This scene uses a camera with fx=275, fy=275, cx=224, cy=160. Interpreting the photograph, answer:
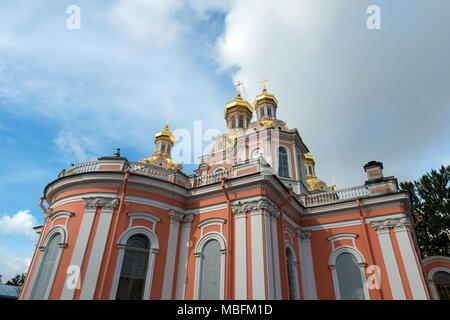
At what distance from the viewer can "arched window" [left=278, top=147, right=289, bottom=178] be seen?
1625 cm

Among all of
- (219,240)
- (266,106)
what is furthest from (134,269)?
(266,106)

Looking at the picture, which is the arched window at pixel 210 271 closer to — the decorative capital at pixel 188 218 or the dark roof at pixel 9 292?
the decorative capital at pixel 188 218

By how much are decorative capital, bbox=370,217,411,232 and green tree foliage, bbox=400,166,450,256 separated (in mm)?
11160

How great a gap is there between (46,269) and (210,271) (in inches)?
222

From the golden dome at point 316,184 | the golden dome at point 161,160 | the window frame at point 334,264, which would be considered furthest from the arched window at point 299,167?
the golden dome at point 161,160

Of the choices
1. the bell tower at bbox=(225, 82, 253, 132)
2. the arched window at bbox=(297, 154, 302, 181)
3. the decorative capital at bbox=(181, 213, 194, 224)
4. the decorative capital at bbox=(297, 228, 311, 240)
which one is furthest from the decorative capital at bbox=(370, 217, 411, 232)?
the bell tower at bbox=(225, 82, 253, 132)

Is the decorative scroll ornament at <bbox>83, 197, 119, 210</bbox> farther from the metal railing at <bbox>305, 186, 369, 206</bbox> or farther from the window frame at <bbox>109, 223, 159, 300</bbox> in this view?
the metal railing at <bbox>305, 186, 369, 206</bbox>

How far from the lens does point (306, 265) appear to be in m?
12.1

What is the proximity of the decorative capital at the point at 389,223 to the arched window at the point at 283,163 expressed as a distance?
572 cm

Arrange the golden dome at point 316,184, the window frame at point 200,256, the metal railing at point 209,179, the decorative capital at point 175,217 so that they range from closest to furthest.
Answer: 1. the window frame at point 200,256
2. the decorative capital at point 175,217
3. the metal railing at point 209,179
4. the golden dome at point 316,184

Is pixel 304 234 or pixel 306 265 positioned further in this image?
pixel 304 234

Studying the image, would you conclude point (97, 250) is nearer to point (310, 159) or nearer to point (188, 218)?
point (188, 218)

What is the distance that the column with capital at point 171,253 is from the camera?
9.56 m
